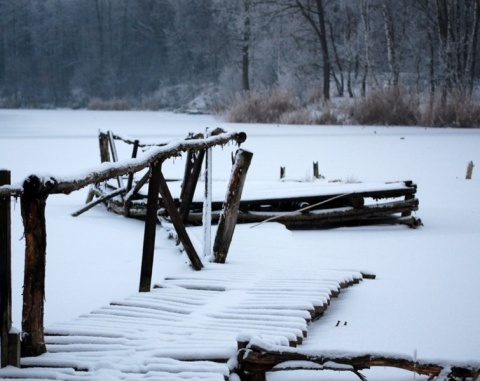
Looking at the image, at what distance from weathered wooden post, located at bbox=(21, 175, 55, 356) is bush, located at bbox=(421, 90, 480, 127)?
2251 cm

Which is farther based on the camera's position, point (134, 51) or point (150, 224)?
point (134, 51)

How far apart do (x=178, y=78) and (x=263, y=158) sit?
43291 millimetres

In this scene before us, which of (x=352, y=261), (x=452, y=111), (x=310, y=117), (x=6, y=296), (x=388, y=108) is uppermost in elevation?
(x=388, y=108)

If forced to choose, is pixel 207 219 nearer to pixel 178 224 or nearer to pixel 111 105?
pixel 178 224

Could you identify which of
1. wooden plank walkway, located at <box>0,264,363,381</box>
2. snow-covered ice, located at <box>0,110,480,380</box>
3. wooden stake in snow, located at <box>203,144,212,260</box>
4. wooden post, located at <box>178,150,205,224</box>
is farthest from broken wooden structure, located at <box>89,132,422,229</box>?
wooden plank walkway, located at <box>0,264,363,381</box>

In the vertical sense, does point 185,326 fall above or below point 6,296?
below

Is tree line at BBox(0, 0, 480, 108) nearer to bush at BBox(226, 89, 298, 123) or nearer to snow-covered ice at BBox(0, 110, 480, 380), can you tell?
bush at BBox(226, 89, 298, 123)

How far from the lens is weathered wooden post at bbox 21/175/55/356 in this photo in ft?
11.7

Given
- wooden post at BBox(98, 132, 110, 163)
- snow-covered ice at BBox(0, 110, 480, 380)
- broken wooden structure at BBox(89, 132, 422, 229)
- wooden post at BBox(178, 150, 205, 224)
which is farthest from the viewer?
wooden post at BBox(98, 132, 110, 163)

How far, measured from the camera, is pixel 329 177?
45.2 feet

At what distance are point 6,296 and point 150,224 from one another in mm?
1696

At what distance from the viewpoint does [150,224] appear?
525 cm

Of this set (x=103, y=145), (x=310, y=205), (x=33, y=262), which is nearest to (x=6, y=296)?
(x=33, y=262)

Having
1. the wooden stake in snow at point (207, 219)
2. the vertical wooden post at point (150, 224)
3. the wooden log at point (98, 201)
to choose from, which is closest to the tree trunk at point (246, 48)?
the wooden log at point (98, 201)
